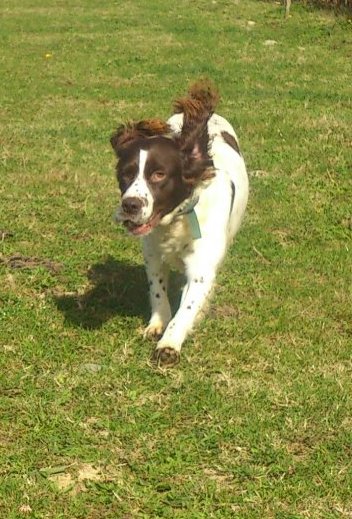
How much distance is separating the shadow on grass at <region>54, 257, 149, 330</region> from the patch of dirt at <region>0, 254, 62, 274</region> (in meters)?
0.25

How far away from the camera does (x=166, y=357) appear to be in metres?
4.77

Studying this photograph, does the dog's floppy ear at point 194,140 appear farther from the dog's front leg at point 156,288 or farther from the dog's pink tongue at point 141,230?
the dog's front leg at point 156,288

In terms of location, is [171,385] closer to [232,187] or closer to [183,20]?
[232,187]

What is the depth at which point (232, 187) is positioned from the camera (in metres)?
5.30

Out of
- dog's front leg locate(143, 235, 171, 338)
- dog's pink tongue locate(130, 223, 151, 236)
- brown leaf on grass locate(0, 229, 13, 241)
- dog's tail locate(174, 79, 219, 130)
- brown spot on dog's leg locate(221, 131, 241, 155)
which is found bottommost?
brown leaf on grass locate(0, 229, 13, 241)

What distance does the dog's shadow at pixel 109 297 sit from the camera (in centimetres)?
552

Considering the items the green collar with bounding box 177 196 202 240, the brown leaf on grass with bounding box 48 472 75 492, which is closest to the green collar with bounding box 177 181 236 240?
the green collar with bounding box 177 196 202 240

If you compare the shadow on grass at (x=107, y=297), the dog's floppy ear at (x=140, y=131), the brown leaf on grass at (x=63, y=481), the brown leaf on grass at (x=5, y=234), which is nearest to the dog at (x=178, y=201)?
the dog's floppy ear at (x=140, y=131)

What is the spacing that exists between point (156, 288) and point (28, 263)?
1306 mm

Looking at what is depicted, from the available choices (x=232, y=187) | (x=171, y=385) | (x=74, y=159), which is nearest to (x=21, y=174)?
(x=74, y=159)

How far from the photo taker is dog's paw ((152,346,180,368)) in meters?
4.77

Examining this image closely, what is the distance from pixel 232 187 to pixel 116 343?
45.0 inches

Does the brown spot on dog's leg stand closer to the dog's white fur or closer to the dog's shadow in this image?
the dog's white fur

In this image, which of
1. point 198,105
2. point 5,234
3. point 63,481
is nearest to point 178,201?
point 198,105
